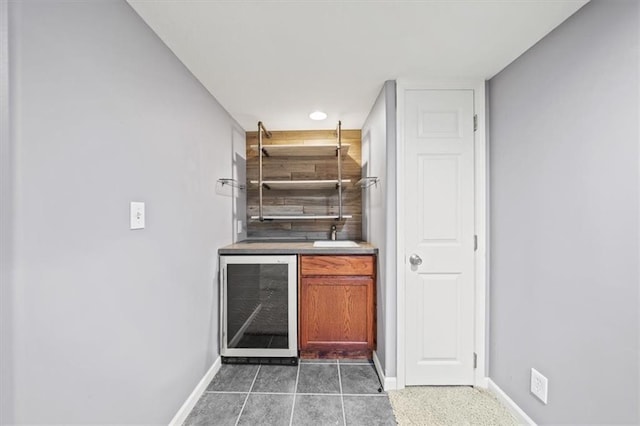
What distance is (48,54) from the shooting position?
0.86 metres

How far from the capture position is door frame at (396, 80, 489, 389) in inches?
73.9

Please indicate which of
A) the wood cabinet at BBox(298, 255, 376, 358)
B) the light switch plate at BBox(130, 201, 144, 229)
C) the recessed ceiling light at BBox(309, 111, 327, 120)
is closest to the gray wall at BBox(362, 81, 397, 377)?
the wood cabinet at BBox(298, 255, 376, 358)

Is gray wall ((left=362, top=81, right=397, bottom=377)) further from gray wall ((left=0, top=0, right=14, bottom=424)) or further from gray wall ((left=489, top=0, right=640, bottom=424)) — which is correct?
gray wall ((left=0, top=0, right=14, bottom=424))

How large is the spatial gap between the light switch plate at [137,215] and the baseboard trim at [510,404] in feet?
7.65

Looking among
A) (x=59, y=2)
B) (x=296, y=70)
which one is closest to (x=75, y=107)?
(x=59, y=2)

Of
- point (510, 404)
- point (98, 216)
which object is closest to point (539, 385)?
point (510, 404)

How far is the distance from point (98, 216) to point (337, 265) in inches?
64.9

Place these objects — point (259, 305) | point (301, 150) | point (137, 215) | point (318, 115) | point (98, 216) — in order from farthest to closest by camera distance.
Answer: point (301, 150)
point (318, 115)
point (259, 305)
point (137, 215)
point (98, 216)

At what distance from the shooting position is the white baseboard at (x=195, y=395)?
1.57 metres

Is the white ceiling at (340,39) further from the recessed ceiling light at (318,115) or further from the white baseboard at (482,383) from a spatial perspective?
the white baseboard at (482,383)

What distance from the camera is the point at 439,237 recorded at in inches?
75.0

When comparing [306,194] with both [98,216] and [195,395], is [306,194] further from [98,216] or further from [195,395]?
[98,216]

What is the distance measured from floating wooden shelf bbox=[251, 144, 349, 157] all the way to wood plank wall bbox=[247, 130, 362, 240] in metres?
0.09

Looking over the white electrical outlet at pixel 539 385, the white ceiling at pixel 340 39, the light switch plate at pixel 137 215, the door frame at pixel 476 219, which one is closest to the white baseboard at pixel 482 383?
the door frame at pixel 476 219
